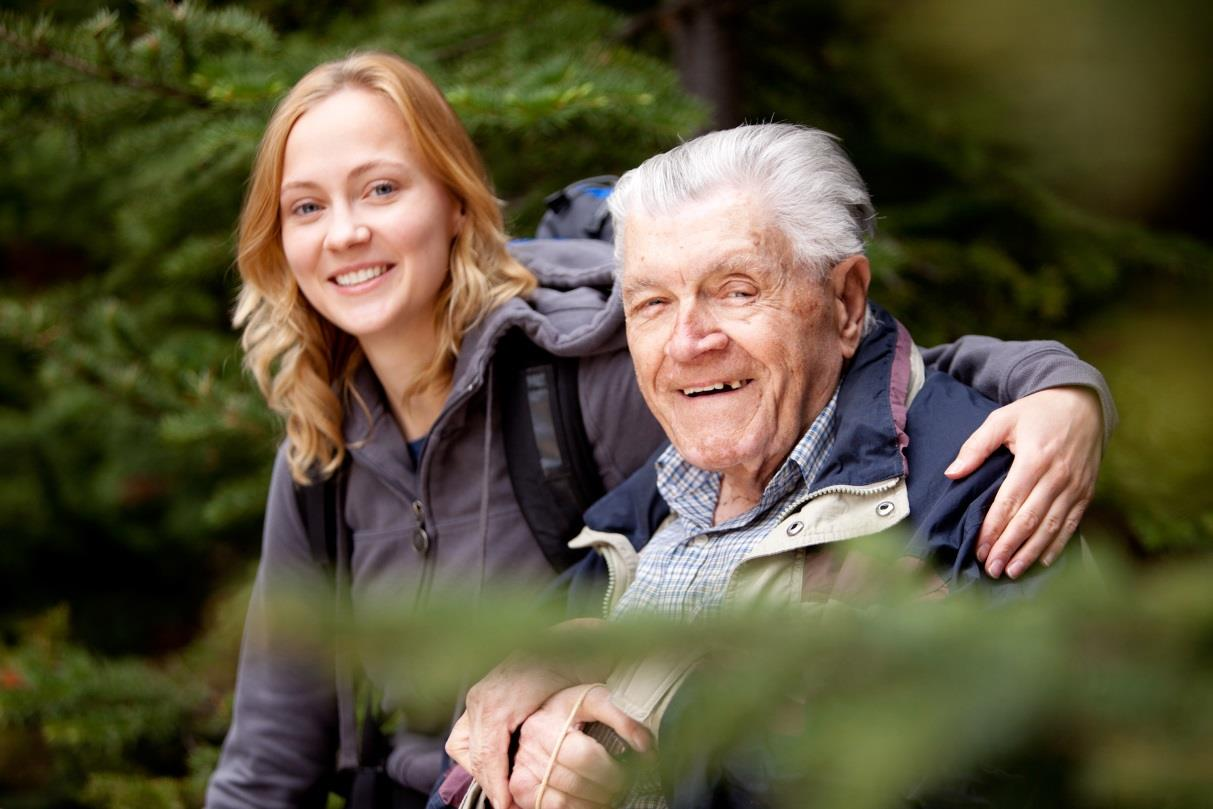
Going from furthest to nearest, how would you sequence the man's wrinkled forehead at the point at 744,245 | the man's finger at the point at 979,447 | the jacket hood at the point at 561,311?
the jacket hood at the point at 561,311 → the man's wrinkled forehead at the point at 744,245 → the man's finger at the point at 979,447

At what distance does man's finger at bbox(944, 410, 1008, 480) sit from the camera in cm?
163

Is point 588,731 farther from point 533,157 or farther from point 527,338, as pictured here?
point 533,157

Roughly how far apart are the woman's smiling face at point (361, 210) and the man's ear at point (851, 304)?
0.93 meters

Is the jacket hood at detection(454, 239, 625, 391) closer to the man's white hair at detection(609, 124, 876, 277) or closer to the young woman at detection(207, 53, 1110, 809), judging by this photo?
the young woman at detection(207, 53, 1110, 809)

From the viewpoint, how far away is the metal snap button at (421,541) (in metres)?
2.39

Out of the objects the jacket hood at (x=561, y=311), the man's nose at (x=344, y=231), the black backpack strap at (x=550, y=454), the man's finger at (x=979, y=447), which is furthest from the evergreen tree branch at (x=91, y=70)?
the man's finger at (x=979, y=447)

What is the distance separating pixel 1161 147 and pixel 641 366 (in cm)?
91

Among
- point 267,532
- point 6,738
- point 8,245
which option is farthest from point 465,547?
point 8,245

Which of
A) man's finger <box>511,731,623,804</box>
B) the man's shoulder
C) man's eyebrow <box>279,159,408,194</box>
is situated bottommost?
man's finger <box>511,731,623,804</box>

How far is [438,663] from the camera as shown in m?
0.58

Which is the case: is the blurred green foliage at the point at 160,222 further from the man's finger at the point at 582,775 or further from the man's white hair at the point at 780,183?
the man's finger at the point at 582,775

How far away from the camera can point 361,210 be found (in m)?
2.37

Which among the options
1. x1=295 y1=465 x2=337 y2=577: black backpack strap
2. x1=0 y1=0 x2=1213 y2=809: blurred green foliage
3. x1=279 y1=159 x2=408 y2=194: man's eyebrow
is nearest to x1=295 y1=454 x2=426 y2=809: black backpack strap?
x1=295 y1=465 x2=337 y2=577: black backpack strap

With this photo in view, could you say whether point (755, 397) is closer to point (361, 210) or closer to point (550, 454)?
point (550, 454)
